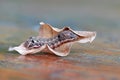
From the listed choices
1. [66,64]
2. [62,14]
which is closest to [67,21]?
[62,14]

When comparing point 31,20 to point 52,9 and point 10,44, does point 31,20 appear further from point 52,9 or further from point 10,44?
point 10,44

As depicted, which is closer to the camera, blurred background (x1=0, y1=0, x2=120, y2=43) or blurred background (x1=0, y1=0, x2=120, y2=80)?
blurred background (x1=0, y1=0, x2=120, y2=80)

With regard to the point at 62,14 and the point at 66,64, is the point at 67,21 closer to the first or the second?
the point at 62,14

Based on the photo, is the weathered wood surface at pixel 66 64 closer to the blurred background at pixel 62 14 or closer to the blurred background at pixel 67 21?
the blurred background at pixel 67 21

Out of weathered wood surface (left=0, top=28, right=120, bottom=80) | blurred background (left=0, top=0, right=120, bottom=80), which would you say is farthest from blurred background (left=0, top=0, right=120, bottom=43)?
weathered wood surface (left=0, top=28, right=120, bottom=80)

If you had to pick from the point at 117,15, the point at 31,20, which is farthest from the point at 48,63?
the point at 117,15

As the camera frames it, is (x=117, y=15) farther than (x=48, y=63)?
Yes

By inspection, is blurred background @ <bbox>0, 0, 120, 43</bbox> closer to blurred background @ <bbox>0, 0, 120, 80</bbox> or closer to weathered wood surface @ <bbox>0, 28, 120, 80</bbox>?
blurred background @ <bbox>0, 0, 120, 80</bbox>

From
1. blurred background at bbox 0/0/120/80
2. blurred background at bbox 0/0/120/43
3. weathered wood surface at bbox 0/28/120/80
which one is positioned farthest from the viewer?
blurred background at bbox 0/0/120/43

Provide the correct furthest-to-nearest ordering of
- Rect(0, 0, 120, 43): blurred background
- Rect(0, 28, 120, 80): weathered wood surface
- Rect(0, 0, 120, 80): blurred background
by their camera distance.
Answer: Rect(0, 0, 120, 43): blurred background < Rect(0, 0, 120, 80): blurred background < Rect(0, 28, 120, 80): weathered wood surface
